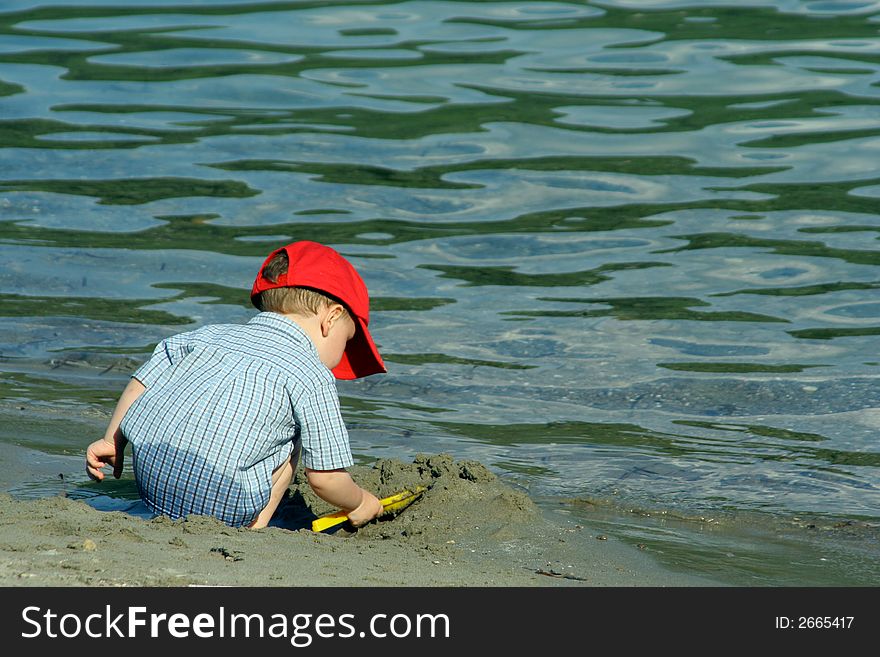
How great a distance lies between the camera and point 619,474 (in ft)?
16.9

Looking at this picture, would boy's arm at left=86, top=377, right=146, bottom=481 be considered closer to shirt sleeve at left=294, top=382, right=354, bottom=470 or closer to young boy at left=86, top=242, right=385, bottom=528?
young boy at left=86, top=242, right=385, bottom=528

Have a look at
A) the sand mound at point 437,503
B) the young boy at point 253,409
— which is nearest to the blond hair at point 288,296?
the young boy at point 253,409

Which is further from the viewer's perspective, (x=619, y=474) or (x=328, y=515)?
(x=619, y=474)

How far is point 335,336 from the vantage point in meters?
4.05

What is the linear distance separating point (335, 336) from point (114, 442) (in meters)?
0.76

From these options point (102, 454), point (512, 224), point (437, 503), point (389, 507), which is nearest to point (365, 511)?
point (389, 507)

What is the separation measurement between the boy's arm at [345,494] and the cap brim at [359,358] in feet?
1.38

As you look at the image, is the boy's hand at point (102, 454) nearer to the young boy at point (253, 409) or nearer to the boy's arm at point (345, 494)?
the young boy at point (253, 409)

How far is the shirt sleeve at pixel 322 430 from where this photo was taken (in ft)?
12.5

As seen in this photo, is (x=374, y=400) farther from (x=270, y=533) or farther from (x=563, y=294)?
(x=270, y=533)

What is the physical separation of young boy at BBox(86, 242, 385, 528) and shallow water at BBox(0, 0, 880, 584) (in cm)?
96

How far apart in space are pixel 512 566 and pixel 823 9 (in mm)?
11962

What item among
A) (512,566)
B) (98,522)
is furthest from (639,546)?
(98,522)

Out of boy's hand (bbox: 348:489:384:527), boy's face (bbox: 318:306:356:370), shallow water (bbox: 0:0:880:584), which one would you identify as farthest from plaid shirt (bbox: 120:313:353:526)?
Result: shallow water (bbox: 0:0:880:584)
